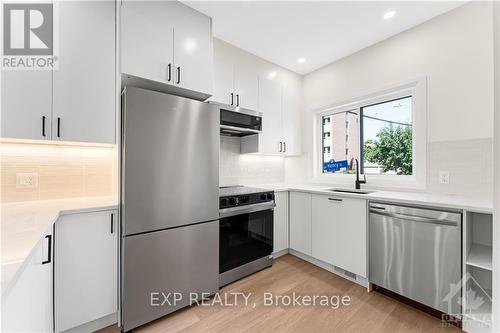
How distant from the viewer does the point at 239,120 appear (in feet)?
7.98

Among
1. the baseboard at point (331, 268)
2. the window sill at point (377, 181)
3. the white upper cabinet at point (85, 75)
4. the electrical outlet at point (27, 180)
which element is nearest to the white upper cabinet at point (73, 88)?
the white upper cabinet at point (85, 75)

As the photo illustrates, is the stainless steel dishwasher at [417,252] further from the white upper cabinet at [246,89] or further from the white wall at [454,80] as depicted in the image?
the white upper cabinet at [246,89]

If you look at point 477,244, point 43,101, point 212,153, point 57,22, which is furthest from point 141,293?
point 477,244

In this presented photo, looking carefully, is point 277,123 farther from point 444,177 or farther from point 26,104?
point 26,104

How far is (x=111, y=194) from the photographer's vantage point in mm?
2010

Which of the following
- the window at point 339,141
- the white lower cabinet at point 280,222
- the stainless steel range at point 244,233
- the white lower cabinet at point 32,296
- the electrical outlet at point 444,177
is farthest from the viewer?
the window at point 339,141

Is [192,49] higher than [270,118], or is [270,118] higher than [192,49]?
[192,49]

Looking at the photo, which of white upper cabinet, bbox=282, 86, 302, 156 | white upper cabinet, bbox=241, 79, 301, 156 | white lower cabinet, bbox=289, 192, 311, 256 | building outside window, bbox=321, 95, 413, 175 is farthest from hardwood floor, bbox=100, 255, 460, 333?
white upper cabinet, bbox=282, 86, 302, 156

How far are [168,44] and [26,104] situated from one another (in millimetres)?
1079

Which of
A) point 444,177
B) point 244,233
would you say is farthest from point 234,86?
point 444,177

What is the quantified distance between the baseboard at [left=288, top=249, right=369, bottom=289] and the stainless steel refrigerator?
130 cm

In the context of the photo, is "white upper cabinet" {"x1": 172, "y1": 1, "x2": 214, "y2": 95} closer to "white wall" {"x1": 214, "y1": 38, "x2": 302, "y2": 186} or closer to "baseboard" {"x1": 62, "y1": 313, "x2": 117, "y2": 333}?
"white wall" {"x1": 214, "y1": 38, "x2": 302, "y2": 186}

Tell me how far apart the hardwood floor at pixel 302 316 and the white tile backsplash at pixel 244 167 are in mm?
1308

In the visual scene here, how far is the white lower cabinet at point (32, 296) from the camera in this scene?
73cm
